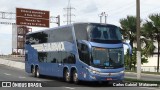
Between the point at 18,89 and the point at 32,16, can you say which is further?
the point at 32,16

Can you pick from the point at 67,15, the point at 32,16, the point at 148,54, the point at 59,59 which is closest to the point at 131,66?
the point at 148,54

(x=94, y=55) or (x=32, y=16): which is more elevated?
(x=32, y=16)

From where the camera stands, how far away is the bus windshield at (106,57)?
23.2 m

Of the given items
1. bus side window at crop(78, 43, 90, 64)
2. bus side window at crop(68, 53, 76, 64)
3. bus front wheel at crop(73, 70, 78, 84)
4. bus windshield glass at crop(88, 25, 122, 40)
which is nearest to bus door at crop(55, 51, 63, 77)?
bus side window at crop(68, 53, 76, 64)

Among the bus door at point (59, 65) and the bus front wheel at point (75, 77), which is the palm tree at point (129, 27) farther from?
the bus front wheel at point (75, 77)

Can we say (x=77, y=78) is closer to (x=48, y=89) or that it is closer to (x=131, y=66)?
(x=48, y=89)

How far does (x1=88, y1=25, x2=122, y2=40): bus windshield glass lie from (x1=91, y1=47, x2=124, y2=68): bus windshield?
2.56 feet

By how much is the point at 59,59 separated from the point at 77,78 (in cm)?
317

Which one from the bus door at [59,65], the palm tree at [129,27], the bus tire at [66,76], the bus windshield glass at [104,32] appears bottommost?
the bus tire at [66,76]

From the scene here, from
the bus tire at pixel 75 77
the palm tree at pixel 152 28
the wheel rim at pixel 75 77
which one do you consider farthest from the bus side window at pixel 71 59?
the palm tree at pixel 152 28

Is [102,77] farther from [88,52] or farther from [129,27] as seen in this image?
[129,27]

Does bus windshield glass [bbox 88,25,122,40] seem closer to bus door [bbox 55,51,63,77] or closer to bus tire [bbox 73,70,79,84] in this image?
bus tire [bbox 73,70,79,84]

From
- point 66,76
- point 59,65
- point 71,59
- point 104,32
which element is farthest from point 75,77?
point 104,32

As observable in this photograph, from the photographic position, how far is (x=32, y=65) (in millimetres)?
33719
